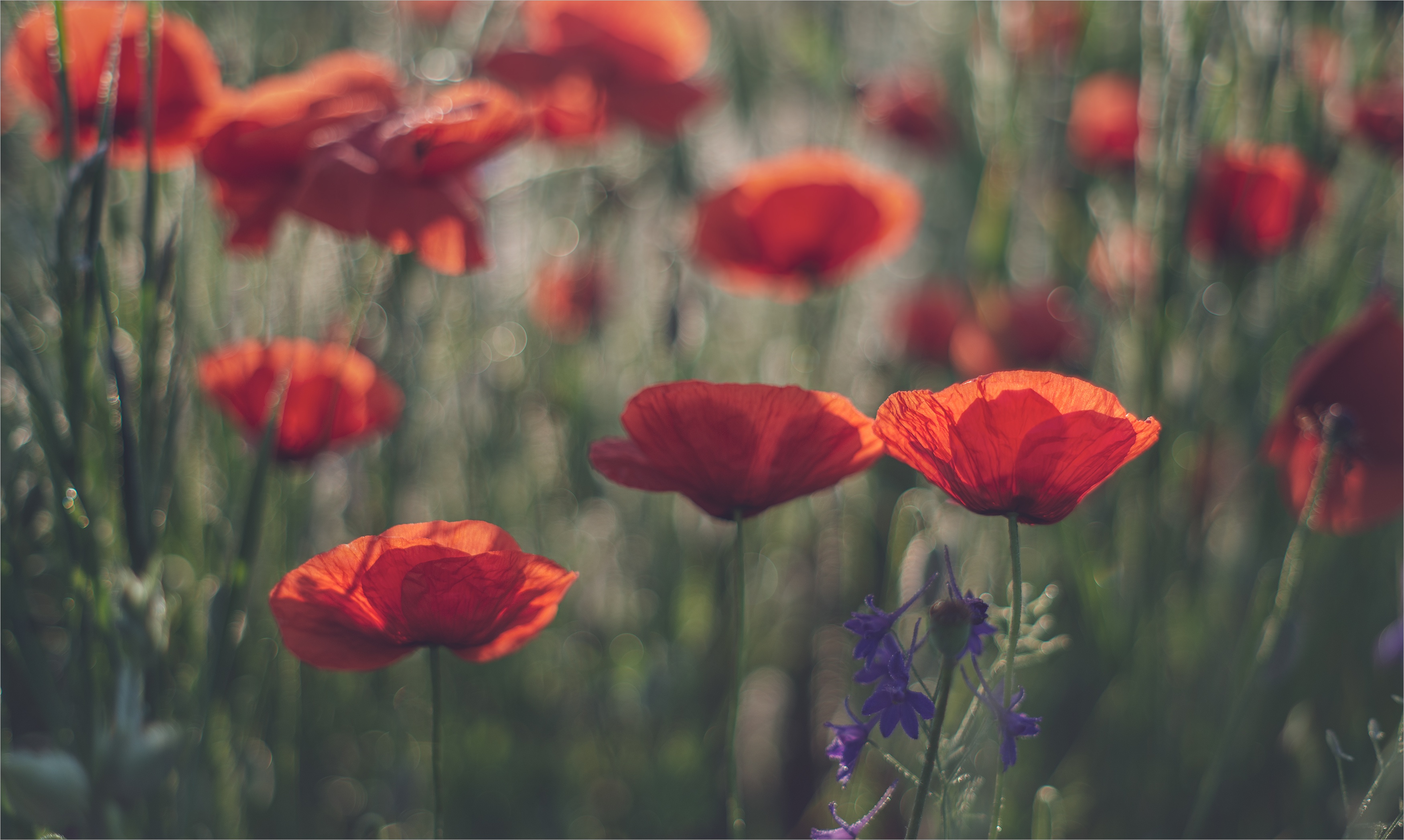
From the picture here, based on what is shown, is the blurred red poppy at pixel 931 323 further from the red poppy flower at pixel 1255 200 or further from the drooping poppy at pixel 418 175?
the drooping poppy at pixel 418 175

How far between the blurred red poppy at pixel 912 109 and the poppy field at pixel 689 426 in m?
0.01

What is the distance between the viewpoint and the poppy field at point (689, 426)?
0.40m

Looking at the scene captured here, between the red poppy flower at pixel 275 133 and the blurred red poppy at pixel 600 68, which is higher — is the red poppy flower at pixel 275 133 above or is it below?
below

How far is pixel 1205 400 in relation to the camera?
84 centimetres

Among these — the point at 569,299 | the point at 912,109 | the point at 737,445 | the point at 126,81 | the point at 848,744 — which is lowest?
the point at 848,744

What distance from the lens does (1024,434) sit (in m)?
0.34

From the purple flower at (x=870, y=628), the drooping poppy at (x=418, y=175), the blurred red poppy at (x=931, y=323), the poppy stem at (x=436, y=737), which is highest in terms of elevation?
the drooping poppy at (x=418, y=175)

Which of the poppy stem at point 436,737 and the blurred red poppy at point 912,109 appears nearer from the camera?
the poppy stem at point 436,737

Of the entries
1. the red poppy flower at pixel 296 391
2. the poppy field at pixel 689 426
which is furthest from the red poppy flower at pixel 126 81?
the red poppy flower at pixel 296 391

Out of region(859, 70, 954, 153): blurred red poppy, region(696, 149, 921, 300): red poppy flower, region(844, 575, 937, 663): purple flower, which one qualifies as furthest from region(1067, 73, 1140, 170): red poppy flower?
region(844, 575, 937, 663): purple flower

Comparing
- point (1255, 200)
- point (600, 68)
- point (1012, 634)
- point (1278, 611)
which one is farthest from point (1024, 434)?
point (600, 68)

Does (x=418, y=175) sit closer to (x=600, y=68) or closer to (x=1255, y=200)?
(x=600, y=68)

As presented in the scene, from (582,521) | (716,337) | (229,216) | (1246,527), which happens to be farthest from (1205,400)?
(229,216)

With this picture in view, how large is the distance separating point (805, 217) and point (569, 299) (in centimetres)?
32
